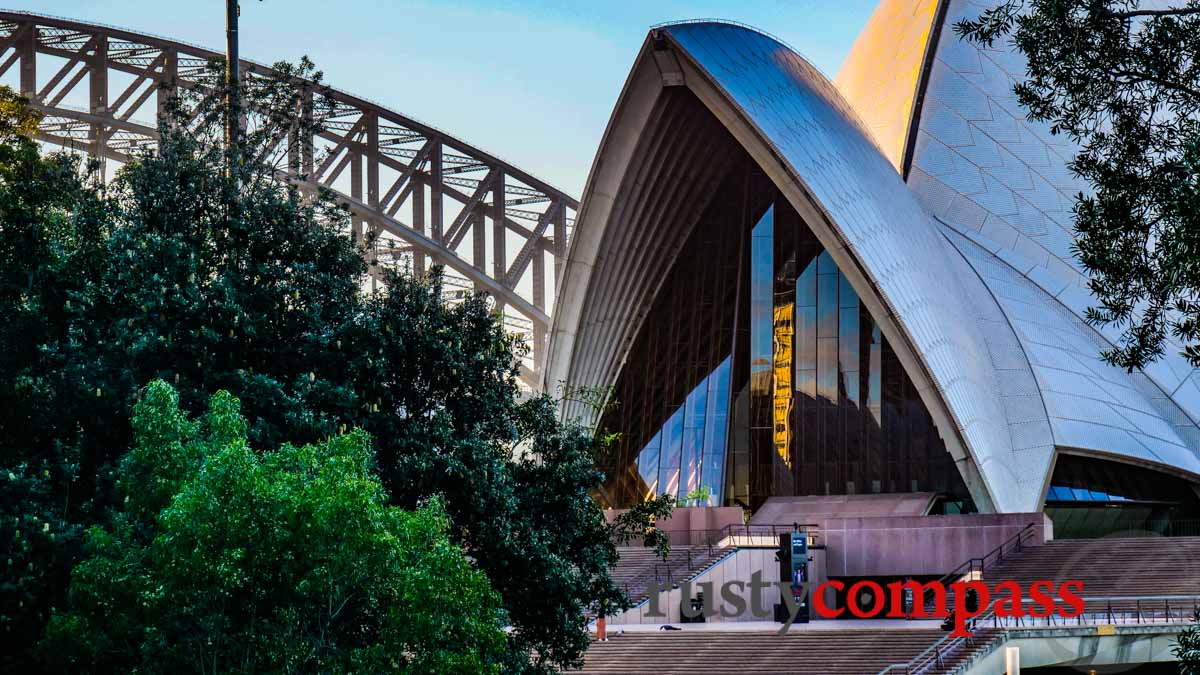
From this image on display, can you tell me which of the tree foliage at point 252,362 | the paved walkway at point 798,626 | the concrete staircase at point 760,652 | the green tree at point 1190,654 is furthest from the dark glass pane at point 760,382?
the green tree at point 1190,654

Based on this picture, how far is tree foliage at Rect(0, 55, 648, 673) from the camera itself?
875 inches

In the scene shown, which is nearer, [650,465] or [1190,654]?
[1190,654]

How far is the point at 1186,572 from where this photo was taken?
119 ft

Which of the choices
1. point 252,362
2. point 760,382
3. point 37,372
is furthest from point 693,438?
point 37,372

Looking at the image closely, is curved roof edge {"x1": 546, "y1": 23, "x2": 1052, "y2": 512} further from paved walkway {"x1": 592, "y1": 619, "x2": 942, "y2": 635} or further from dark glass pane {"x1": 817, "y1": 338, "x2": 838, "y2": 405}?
paved walkway {"x1": 592, "y1": 619, "x2": 942, "y2": 635}

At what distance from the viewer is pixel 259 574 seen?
60.2ft

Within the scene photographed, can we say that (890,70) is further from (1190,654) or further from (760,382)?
(1190,654)

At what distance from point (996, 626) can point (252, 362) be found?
52.2 ft

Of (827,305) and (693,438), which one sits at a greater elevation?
(827,305)

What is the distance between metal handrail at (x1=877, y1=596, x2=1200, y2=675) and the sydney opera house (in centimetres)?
1027

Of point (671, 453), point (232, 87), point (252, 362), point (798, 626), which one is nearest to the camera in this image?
point (252, 362)

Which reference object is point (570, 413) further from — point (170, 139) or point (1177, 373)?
point (170, 139)

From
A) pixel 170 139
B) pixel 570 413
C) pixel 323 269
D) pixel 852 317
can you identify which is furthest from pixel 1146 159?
pixel 570 413

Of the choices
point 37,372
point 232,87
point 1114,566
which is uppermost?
point 232,87
